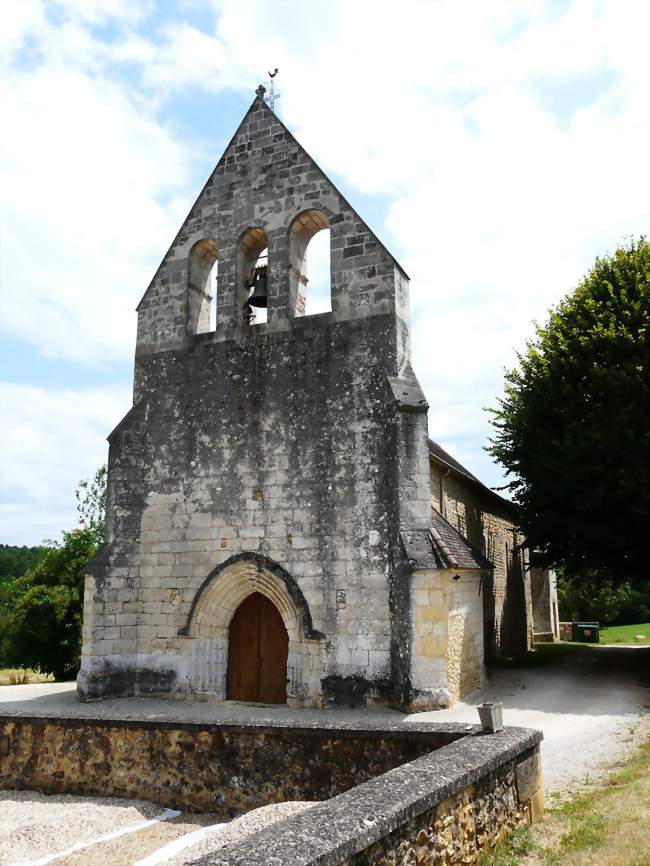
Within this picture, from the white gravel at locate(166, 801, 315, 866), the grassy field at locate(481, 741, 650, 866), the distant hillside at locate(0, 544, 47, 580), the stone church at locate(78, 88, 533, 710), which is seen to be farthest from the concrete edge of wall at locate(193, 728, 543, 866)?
the distant hillside at locate(0, 544, 47, 580)

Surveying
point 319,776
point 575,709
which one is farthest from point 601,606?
point 319,776

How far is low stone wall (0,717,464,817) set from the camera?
6020mm

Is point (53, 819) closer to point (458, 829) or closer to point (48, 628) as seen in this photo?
point (458, 829)

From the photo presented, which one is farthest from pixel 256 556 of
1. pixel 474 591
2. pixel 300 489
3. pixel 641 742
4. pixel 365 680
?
pixel 641 742

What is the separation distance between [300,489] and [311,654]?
2.59 metres

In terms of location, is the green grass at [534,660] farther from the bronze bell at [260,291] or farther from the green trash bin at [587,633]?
the bronze bell at [260,291]

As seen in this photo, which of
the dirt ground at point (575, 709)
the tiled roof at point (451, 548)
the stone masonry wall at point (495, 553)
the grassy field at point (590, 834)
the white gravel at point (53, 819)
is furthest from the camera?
the stone masonry wall at point (495, 553)

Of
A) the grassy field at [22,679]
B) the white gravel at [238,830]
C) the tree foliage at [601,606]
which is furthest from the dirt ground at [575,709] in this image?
the tree foliage at [601,606]

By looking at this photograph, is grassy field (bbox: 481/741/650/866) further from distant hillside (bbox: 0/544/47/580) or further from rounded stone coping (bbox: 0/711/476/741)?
distant hillside (bbox: 0/544/47/580)

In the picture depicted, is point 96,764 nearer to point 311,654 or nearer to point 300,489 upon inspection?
point 311,654

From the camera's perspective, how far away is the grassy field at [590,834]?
4559 millimetres

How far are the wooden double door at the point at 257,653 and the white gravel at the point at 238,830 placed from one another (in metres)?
5.90

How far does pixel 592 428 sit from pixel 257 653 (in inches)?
298

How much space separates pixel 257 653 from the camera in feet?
38.3
